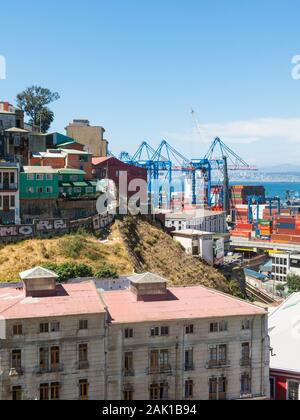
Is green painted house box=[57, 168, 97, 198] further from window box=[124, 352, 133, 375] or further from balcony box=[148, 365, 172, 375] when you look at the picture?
balcony box=[148, 365, 172, 375]

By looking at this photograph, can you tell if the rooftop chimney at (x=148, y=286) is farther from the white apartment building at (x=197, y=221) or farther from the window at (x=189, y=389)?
the white apartment building at (x=197, y=221)

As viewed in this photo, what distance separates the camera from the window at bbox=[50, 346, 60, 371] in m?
21.7

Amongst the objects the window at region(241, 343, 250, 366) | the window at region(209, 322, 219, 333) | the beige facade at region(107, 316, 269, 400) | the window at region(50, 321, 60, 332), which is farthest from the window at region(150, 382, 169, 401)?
the window at region(50, 321, 60, 332)

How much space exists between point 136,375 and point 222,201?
104307 mm

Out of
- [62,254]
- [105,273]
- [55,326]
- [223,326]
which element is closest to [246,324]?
[223,326]

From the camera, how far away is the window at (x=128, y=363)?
22453 mm

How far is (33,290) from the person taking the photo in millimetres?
24188

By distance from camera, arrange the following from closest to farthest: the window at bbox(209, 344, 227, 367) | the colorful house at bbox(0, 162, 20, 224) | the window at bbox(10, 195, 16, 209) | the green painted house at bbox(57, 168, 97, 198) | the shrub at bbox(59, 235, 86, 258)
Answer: the window at bbox(209, 344, 227, 367), the shrub at bbox(59, 235, 86, 258), the colorful house at bbox(0, 162, 20, 224), the window at bbox(10, 195, 16, 209), the green painted house at bbox(57, 168, 97, 198)

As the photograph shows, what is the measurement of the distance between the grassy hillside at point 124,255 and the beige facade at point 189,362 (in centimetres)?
1447

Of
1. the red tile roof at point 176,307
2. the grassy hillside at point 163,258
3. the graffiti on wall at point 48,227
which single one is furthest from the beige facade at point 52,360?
the grassy hillside at point 163,258

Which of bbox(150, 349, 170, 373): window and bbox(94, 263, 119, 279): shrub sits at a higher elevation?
bbox(94, 263, 119, 279): shrub

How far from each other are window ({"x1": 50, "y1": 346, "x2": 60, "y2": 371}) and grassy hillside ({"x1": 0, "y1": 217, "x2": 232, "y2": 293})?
44.9ft

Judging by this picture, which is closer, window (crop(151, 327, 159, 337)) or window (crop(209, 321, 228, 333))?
window (crop(151, 327, 159, 337))
